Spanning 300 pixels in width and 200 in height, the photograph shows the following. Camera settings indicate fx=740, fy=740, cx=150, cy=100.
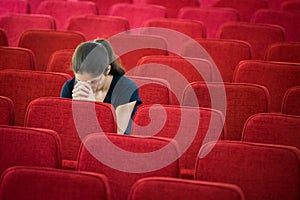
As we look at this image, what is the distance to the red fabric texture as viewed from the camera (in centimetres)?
183

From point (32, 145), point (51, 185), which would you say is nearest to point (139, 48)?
point (32, 145)

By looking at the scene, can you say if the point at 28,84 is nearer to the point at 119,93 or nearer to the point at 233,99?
the point at 119,93

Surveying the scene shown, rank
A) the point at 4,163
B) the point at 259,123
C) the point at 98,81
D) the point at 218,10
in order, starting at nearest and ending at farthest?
the point at 4,163 < the point at 259,123 < the point at 98,81 < the point at 218,10

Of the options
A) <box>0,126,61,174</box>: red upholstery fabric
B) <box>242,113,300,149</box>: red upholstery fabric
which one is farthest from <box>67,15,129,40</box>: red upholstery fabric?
<box>0,126,61,174</box>: red upholstery fabric

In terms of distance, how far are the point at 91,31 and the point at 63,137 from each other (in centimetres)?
120

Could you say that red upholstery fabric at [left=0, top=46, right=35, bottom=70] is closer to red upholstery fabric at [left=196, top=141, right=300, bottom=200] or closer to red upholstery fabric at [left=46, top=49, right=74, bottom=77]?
red upholstery fabric at [left=46, top=49, right=74, bottom=77]

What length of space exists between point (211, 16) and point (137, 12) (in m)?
0.33

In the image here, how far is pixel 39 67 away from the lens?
8.91 feet

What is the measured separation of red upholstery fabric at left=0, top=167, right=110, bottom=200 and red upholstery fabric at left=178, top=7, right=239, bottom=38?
193 cm

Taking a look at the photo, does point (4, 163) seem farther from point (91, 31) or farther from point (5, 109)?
point (91, 31)

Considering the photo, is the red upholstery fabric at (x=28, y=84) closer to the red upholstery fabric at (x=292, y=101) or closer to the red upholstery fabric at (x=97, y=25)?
the red upholstery fabric at (x=292, y=101)

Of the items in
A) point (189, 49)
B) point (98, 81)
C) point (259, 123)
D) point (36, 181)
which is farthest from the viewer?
point (189, 49)

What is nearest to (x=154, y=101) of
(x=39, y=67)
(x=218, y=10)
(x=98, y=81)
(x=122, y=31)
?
(x=98, y=81)

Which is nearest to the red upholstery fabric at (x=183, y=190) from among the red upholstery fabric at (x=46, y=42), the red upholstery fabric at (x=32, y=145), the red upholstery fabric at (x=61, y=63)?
the red upholstery fabric at (x=32, y=145)
